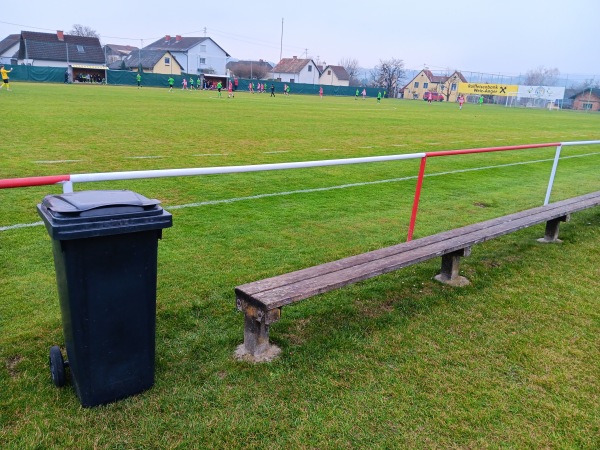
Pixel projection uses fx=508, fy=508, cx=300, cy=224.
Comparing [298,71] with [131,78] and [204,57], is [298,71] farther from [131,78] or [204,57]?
[131,78]

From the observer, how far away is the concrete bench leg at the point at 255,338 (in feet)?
10.4

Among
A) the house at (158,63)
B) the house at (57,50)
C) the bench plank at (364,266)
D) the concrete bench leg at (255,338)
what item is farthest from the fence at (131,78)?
the concrete bench leg at (255,338)

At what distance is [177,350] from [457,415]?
5.82 ft

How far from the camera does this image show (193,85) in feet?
211

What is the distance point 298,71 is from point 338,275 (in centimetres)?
10027

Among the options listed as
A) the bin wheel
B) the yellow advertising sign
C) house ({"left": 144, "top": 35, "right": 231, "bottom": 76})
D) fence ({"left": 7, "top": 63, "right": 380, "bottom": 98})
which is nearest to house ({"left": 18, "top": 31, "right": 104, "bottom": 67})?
house ({"left": 144, "top": 35, "right": 231, "bottom": 76})

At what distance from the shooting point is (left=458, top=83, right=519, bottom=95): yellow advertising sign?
75312 mm

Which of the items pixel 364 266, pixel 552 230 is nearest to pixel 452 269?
pixel 364 266

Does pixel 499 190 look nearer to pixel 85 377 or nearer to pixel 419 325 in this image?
pixel 419 325

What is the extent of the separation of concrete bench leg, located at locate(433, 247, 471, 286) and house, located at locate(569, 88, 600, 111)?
8162 cm

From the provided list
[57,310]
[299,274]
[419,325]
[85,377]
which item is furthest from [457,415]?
[57,310]

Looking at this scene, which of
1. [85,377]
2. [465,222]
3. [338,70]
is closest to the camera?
[85,377]

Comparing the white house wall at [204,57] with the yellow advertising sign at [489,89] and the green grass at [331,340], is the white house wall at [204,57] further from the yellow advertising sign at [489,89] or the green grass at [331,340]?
the green grass at [331,340]

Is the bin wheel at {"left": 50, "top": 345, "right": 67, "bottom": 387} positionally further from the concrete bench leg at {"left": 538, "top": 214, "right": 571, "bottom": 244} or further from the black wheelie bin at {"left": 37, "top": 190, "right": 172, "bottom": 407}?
the concrete bench leg at {"left": 538, "top": 214, "right": 571, "bottom": 244}
